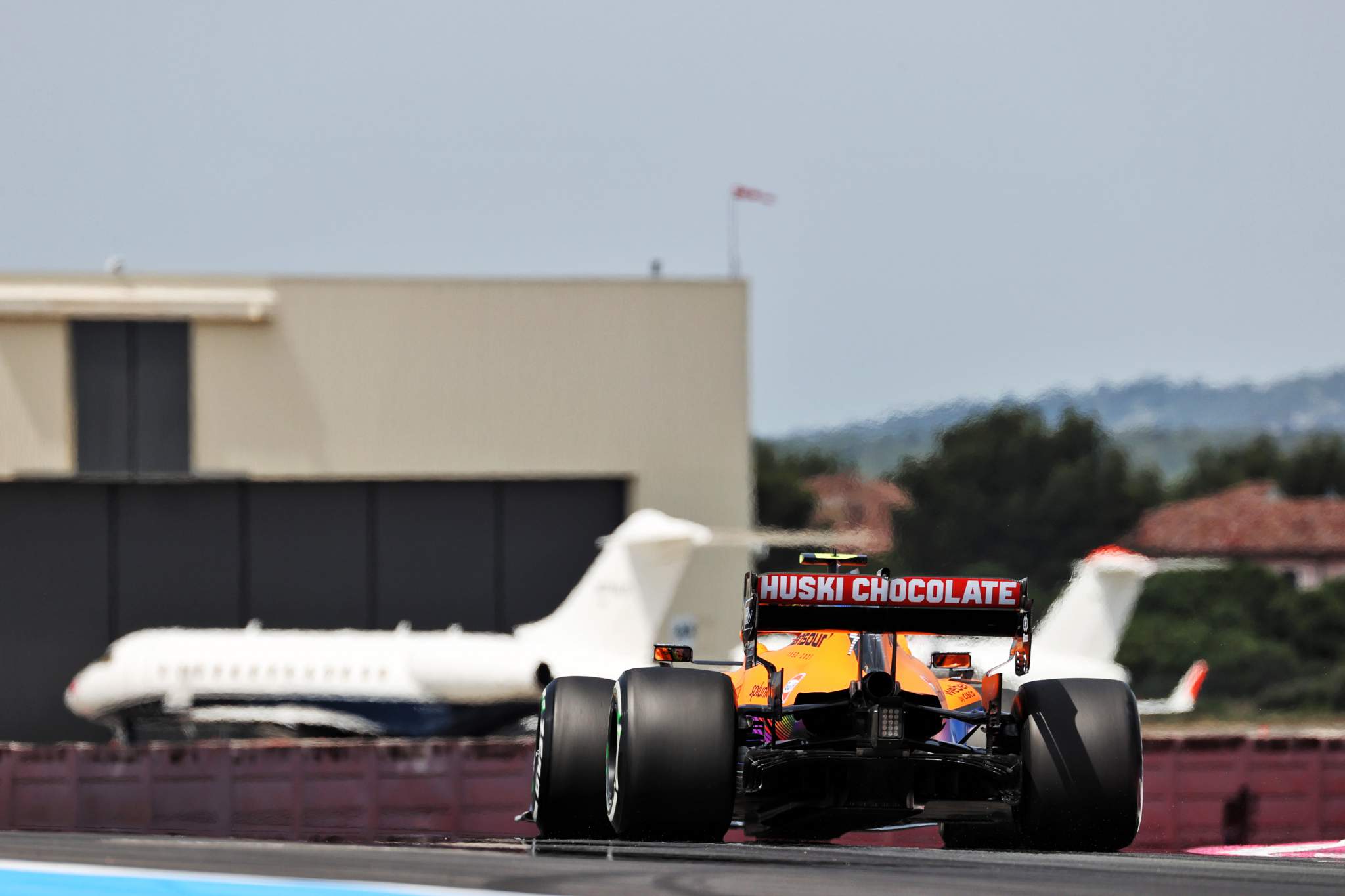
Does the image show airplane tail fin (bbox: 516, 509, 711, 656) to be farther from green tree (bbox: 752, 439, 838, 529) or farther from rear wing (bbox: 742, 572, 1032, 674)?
green tree (bbox: 752, 439, 838, 529)

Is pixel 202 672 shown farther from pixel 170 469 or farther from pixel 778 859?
pixel 778 859

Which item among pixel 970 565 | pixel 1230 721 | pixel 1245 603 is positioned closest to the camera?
pixel 1230 721

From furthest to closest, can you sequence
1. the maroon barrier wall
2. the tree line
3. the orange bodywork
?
the tree line
the maroon barrier wall
the orange bodywork

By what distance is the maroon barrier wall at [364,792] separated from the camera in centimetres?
2069

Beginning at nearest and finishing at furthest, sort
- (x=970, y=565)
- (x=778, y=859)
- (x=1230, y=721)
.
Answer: (x=778, y=859), (x=1230, y=721), (x=970, y=565)

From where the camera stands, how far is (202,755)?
20.8m

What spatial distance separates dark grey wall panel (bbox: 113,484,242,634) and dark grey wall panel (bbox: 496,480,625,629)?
5371 mm

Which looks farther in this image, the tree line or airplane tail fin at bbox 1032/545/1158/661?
the tree line

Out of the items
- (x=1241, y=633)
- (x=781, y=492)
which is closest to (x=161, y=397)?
(x=1241, y=633)

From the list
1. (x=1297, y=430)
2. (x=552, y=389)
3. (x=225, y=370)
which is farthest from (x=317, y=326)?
(x=1297, y=430)

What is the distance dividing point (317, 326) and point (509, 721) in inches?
375

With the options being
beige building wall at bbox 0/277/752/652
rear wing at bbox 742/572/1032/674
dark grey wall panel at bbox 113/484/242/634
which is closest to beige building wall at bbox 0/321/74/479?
beige building wall at bbox 0/277/752/652

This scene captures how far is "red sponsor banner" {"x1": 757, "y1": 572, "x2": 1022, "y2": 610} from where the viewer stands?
1052 centimetres

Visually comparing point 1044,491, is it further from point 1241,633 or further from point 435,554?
point 435,554
